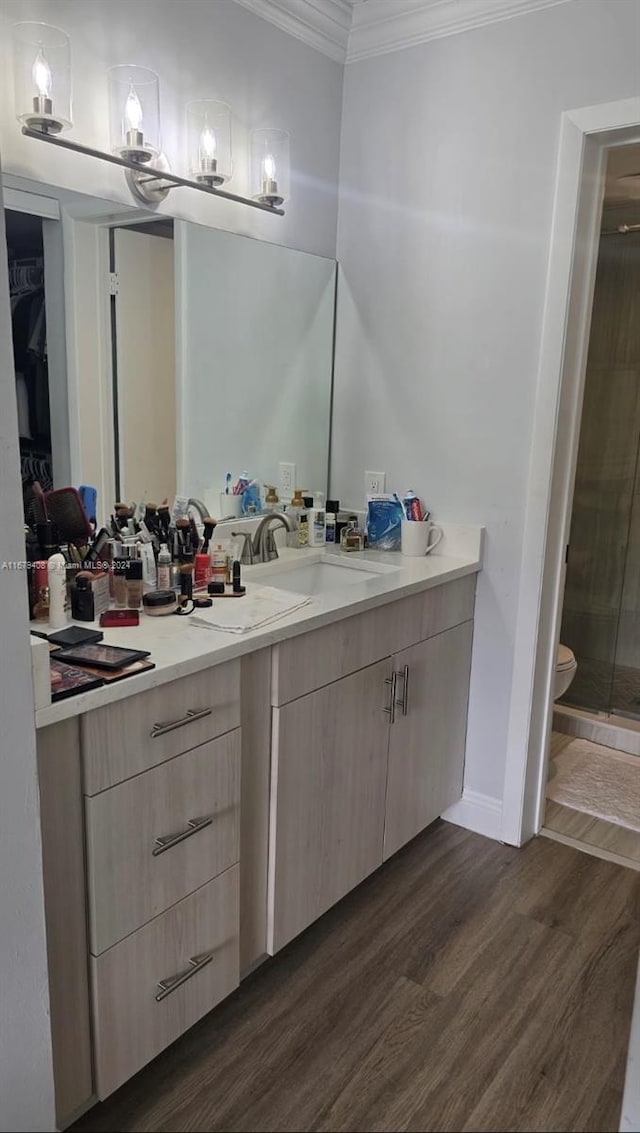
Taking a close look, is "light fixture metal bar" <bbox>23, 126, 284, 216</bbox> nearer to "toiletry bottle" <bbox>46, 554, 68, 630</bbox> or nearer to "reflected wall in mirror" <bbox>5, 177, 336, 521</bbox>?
"reflected wall in mirror" <bbox>5, 177, 336, 521</bbox>

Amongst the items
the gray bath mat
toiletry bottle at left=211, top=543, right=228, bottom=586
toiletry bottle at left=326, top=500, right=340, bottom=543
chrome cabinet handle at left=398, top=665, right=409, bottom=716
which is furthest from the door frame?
toiletry bottle at left=211, top=543, right=228, bottom=586

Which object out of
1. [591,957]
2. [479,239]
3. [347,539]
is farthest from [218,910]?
[479,239]

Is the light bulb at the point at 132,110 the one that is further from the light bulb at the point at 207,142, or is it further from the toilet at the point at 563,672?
the toilet at the point at 563,672

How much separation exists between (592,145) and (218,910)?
6.82 feet

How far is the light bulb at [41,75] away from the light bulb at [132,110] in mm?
220

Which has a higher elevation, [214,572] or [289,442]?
[289,442]

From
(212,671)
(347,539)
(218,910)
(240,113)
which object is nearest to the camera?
(212,671)

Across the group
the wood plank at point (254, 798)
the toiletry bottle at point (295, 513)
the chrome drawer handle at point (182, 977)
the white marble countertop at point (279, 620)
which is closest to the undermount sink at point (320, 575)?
the white marble countertop at point (279, 620)

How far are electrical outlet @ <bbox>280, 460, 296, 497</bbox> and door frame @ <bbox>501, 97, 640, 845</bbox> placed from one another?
29.5 inches

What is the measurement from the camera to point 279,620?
1.66 metres

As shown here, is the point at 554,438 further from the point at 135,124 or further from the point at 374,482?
the point at 135,124

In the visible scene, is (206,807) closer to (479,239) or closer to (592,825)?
(592,825)

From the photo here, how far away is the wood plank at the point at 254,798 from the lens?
5.27ft

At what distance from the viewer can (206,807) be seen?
1.51 meters
